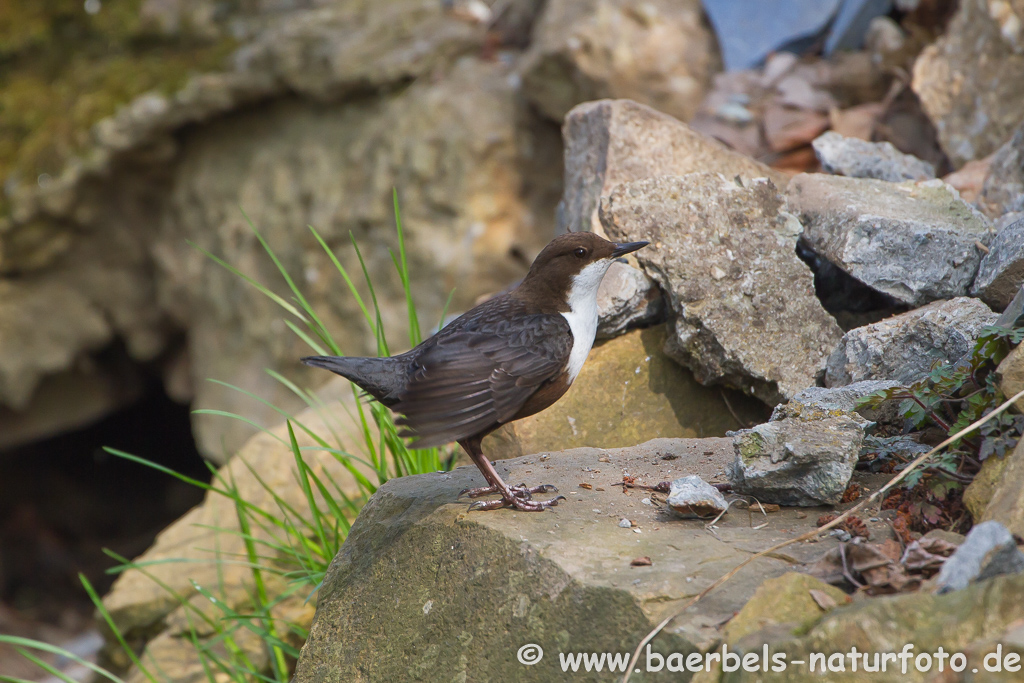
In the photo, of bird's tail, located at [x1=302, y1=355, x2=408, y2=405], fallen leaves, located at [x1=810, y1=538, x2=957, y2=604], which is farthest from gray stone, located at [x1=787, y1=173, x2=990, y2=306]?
bird's tail, located at [x1=302, y1=355, x2=408, y2=405]

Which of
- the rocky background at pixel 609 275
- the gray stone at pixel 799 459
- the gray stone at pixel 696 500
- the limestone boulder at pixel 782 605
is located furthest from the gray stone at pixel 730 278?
the limestone boulder at pixel 782 605

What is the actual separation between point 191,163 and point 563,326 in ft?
16.0

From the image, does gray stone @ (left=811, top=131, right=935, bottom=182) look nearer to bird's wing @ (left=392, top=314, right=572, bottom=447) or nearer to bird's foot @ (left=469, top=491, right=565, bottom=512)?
bird's wing @ (left=392, top=314, right=572, bottom=447)

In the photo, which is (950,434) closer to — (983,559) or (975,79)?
(983,559)

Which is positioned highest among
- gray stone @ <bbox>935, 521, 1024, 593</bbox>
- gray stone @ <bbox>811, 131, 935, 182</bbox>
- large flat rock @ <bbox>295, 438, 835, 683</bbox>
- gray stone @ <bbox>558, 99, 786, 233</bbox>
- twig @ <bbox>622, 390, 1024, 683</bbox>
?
gray stone @ <bbox>558, 99, 786, 233</bbox>

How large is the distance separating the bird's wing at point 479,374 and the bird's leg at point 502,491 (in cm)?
16

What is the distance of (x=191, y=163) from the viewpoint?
6648 millimetres

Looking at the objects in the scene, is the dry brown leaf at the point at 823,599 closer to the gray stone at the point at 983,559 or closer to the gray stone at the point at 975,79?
the gray stone at the point at 983,559

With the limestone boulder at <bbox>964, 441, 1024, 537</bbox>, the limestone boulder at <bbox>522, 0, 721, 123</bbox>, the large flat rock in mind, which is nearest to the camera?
the limestone boulder at <bbox>964, 441, 1024, 537</bbox>

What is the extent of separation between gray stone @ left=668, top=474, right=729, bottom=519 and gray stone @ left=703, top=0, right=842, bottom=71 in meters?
3.67

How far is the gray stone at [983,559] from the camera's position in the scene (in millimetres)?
1615

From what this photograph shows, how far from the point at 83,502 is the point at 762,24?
6.85m

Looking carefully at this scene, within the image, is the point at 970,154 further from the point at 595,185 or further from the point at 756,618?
the point at 756,618

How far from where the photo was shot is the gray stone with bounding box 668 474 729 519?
227 centimetres
